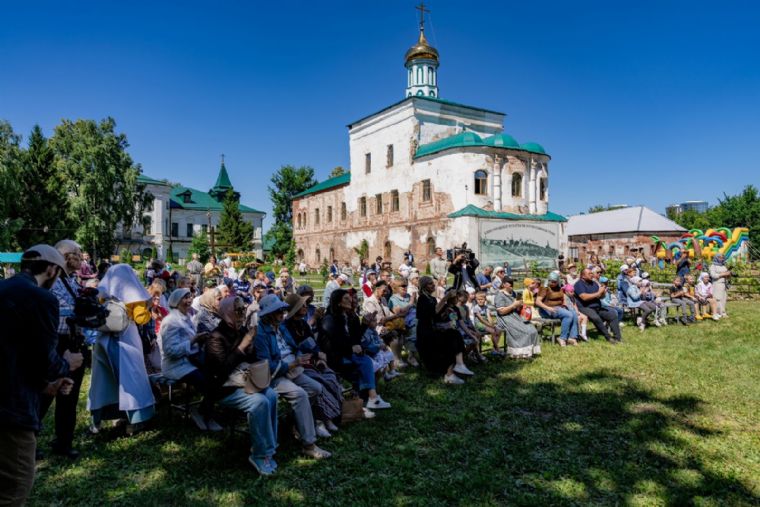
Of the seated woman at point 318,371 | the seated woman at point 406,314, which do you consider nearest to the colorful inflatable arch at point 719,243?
the seated woman at point 406,314

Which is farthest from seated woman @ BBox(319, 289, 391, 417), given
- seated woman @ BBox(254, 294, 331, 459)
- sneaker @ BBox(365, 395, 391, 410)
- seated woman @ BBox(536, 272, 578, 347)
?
seated woman @ BBox(536, 272, 578, 347)

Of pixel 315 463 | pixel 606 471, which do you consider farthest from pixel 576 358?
pixel 315 463

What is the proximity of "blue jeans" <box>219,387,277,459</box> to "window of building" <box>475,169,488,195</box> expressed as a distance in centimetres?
2841

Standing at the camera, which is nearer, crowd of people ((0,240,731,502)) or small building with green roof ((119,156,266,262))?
crowd of people ((0,240,731,502))

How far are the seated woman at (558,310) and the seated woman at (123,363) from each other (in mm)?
7820

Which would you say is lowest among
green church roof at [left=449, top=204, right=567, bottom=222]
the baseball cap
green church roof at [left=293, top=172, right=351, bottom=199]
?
the baseball cap

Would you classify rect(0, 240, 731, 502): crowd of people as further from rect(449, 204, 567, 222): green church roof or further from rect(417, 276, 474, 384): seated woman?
rect(449, 204, 567, 222): green church roof

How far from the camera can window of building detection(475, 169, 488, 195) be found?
31453 mm

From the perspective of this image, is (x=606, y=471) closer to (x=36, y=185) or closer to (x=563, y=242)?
(x=563, y=242)

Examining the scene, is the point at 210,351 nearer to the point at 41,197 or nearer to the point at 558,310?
the point at 558,310

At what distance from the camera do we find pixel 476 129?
3800 cm

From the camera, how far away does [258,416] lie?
4414mm

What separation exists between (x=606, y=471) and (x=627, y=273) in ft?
30.6

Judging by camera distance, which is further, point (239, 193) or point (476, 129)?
point (239, 193)
